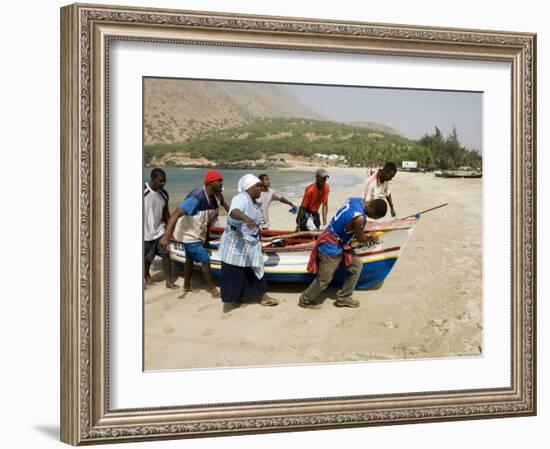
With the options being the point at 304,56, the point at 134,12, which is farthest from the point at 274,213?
the point at 134,12

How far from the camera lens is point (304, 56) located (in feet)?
21.3

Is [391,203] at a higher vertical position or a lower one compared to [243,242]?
higher

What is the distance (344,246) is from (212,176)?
1.18 m

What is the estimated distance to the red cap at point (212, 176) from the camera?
638 centimetres

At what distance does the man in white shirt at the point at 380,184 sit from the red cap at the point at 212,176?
1100mm

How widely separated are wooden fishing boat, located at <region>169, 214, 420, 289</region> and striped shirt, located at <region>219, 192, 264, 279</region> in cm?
5

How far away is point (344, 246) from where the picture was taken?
6.88m

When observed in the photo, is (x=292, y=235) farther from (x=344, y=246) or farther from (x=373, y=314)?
(x=373, y=314)

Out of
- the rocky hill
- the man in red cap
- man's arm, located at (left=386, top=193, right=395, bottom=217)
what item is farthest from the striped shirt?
man's arm, located at (left=386, top=193, right=395, bottom=217)

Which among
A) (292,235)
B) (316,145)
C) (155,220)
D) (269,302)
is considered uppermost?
(316,145)

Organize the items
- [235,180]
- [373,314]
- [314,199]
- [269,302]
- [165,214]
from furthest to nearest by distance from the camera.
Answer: [373,314], [314,199], [269,302], [235,180], [165,214]

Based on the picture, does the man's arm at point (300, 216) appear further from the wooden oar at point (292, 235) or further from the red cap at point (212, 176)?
the red cap at point (212, 176)

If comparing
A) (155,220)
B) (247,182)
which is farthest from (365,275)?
(155,220)

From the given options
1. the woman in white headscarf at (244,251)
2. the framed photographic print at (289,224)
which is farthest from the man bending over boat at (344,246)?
the woman in white headscarf at (244,251)
